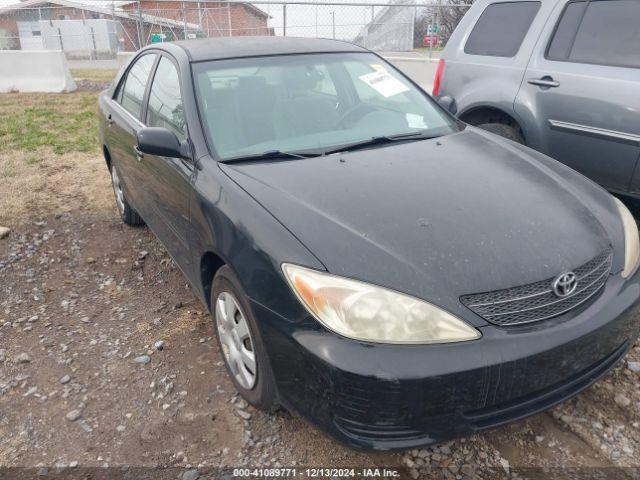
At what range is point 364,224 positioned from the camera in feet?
6.99

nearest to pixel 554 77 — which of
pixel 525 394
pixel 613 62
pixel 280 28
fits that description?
pixel 613 62

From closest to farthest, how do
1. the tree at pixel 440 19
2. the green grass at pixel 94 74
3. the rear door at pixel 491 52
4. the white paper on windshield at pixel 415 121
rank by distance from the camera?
1. the white paper on windshield at pixel 415 121
2. the rear door at pixel 491 52
3. the tree at pixel 440 19
4. the green grass at pixel 94 74

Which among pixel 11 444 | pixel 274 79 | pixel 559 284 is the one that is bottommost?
pixel 11 444

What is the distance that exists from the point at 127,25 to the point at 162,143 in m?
18.0

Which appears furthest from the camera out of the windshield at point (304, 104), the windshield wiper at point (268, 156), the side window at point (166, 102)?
the side window at point (166, 102)

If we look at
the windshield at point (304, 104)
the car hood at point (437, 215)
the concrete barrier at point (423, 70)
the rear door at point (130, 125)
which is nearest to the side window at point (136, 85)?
the rear door at point (130, 125)

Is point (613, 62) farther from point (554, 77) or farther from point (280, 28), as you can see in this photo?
point (280, 28)

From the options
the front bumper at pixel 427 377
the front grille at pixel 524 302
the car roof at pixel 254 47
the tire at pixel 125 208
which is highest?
the car roof at pixel 254 47

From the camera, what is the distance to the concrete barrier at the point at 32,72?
12.6 meters

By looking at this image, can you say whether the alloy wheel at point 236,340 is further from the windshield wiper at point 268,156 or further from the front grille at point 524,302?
the front grille at point 524,302

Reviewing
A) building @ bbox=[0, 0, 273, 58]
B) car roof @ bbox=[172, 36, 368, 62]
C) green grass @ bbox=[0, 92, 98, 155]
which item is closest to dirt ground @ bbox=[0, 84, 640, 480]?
car roof @ bbox=[172, 36, 368, 62]

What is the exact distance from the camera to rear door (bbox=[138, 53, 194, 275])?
2797 millimetres

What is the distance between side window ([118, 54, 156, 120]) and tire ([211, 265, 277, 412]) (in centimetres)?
176

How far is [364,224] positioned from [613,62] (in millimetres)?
2810
